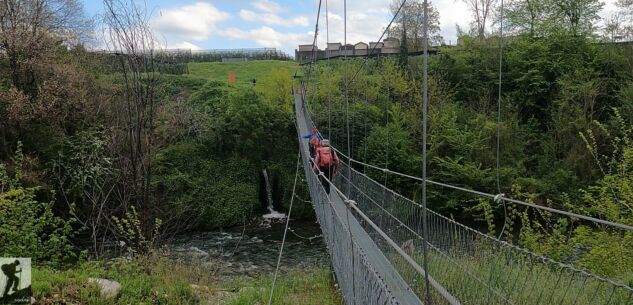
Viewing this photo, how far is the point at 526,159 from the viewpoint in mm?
11508

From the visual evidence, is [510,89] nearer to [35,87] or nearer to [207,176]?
[207,176]

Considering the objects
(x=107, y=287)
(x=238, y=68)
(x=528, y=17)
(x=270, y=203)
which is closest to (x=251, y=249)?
(x=270, y=203)

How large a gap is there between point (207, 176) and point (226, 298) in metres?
7.37

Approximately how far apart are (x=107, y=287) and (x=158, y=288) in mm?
414

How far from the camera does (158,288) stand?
4148 mm

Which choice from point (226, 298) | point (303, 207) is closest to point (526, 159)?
point (303, 207)

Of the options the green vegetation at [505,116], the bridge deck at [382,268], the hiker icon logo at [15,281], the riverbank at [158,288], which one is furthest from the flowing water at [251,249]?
the bridge deck at [382,268]

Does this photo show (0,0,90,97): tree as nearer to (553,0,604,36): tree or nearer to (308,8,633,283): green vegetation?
(308,8,633,283): green vegetation

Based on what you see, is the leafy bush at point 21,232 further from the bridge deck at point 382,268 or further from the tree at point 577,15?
the tree at point 577,15

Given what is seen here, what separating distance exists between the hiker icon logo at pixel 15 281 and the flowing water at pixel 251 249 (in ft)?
8.16

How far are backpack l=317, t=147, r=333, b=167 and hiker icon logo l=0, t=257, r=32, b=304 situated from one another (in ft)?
9.01

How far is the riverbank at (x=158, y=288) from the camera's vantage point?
382cm

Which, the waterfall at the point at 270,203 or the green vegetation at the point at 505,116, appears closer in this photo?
the green vegetation at the point at 505,116

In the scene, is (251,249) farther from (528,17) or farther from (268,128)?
(528,17)
